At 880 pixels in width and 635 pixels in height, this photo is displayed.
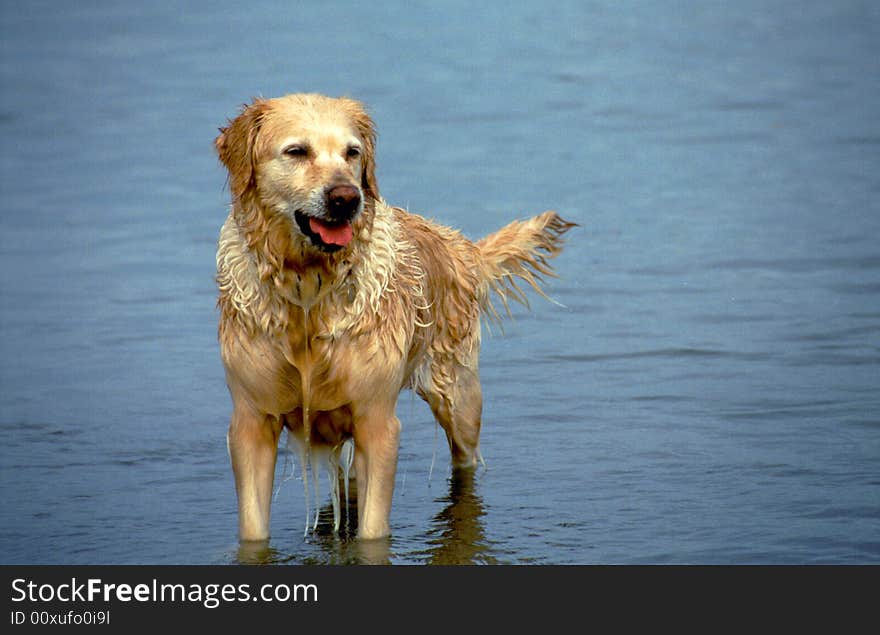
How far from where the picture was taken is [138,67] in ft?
69.8

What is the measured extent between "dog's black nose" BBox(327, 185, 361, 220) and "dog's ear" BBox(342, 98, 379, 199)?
35 centimetres

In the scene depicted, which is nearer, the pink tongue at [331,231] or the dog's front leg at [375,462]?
the pink tongue at [331,231]

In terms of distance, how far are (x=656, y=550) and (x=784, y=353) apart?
3.69 meters

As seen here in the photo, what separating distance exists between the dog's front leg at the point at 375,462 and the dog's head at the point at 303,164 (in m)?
0.80

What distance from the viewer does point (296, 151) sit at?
6020 millimetres


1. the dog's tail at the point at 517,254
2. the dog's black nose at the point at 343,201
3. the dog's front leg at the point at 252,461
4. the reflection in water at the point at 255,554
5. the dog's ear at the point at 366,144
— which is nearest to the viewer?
the dog's black nose at the point at 343,201

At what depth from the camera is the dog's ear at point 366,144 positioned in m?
6.26

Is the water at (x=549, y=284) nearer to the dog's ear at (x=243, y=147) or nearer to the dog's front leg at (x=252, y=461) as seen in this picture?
the dog's front leg at (x=252, y=461)

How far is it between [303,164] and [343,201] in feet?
0.78

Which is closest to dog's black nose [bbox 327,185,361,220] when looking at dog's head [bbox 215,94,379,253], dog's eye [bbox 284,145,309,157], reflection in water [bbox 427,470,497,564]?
dog's head [bbox 215,94,379,253]

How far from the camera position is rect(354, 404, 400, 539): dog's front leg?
6484 mm

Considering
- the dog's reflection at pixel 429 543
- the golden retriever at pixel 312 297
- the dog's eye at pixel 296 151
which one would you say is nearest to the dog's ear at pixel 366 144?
the golden retriever at pixel 312 297

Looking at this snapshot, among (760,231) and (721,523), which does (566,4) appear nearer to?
(760,231)

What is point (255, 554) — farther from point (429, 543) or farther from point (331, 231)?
point (331, 231)
